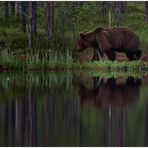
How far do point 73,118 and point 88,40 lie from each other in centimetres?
1294

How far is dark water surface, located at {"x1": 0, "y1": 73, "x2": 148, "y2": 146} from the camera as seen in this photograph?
4.93 m

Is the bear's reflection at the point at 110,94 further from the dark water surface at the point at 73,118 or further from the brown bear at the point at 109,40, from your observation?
the brown bear at the point at 109,40

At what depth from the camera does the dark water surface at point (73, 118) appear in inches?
194

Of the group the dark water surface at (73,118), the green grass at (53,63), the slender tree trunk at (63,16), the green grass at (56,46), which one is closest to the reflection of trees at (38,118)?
the dark water surface at (73,118)

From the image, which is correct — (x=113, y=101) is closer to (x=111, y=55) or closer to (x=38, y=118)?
(x=38, y=118)

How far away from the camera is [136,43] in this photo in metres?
19.2

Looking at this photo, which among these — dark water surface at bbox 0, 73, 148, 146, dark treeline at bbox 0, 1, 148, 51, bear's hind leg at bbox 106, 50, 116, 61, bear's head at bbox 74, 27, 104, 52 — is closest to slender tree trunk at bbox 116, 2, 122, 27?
dark treeline at bbox 0, 1, 148, 51

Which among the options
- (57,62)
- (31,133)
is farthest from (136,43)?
(31,133)

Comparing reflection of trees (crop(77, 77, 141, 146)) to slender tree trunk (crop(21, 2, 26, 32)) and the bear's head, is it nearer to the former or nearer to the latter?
the bear's head

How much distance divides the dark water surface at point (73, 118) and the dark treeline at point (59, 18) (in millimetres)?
11101

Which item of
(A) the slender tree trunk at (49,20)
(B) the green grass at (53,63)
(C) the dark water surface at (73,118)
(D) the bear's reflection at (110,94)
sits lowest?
(B) the green grass at (53,63)

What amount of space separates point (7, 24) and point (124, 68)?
19.4 ft

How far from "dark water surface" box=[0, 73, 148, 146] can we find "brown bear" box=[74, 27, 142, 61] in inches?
370

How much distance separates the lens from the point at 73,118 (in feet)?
20.2
